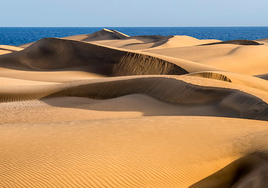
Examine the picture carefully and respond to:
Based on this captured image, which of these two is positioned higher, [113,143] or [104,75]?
[113,143]

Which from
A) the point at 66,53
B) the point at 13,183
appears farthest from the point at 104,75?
the point at 13,183

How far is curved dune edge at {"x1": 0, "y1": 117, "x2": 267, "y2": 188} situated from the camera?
13.3 feet

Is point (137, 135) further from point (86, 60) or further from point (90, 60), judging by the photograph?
point (86, 60)

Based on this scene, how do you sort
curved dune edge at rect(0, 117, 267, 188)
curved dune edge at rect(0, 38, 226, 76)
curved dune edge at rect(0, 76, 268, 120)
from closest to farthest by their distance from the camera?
1. curved dune edge at rect(0, 117, 267, 188)
2. curved dune edge at rect(0, 76, 268, 120)
3. curved dune edge at rect(0, 38, 226, 76)

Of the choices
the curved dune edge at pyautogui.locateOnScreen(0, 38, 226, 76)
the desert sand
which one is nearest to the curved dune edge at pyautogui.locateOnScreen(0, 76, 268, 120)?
the desert sand

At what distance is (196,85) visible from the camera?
959 cm

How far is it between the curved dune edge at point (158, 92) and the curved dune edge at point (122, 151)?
1316 mm

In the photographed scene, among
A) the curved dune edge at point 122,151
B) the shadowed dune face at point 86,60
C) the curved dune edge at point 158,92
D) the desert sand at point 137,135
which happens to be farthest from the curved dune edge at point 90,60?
the curved dune edge at point 122,151

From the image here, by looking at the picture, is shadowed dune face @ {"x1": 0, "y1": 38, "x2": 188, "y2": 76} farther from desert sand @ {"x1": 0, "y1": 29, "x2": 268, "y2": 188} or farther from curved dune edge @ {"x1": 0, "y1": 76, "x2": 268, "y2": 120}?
curved dune edge @ {"x1": 0, "y1": 76, "x2": 268, "y2": 120}

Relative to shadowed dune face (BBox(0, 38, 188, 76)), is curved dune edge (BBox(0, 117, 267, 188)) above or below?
above

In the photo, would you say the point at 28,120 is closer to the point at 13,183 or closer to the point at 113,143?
the point at 113,143

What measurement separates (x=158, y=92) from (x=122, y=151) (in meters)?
5.48

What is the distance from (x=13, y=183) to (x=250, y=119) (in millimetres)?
4558

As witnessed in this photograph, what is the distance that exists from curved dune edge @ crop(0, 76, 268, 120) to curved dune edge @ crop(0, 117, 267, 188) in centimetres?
132
